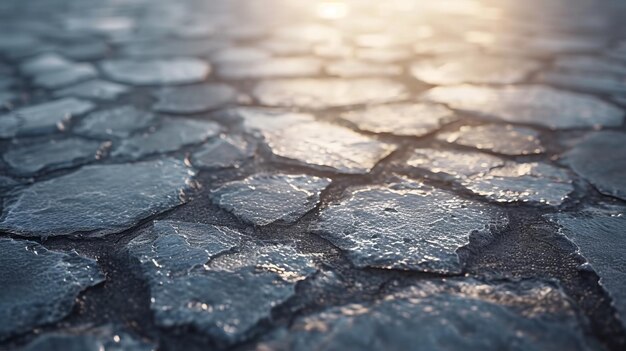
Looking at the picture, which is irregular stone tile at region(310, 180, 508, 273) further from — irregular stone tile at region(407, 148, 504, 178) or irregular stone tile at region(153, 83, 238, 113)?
irregular stone tile at region(153, 83, 238, 113)

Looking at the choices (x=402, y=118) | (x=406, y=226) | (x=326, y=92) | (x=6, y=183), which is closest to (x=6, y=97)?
(x=6, y=183)

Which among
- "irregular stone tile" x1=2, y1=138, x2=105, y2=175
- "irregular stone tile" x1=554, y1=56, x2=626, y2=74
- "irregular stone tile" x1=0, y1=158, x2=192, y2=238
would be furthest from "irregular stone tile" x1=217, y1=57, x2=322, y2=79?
"irregular stone tile" x1=554, y1=56, x2=626, y2=74

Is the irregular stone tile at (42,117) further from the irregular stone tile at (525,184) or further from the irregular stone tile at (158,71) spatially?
the irregular stone tile at (525,184)

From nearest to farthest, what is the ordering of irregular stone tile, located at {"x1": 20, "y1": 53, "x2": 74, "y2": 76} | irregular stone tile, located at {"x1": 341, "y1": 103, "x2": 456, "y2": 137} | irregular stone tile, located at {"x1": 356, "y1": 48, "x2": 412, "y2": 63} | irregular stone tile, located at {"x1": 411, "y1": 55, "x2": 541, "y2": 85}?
irregular stone tile, located at {"x1": 341, "y1": 103, "x2": 456, "y2": 137}
irregular stone tile, located at {"x1": 411, "y1": 55, "x2": 541, "y2": 85}
irregular stone tile, located at {"x1": 20, "y1": 53, "x2": 74, "y2": 76}
irregular stone tile, located at {"x1": 356, "y1": 48, "x2": 412, "y2": 63}

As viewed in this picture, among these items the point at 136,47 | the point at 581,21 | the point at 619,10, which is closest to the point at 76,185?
the point at 136,47

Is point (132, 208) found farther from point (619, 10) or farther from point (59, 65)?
point (619, 10)

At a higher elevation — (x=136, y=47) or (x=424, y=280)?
(x=136, y=47)

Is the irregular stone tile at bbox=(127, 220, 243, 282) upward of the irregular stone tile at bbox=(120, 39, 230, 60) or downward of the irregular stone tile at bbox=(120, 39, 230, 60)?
downward

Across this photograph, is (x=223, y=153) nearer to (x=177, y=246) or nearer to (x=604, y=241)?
(x=177, y=246)
